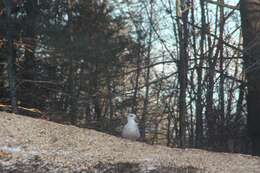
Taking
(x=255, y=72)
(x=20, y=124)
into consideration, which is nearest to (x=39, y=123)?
(x=20, y=124)

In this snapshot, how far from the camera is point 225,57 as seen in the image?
1322cm

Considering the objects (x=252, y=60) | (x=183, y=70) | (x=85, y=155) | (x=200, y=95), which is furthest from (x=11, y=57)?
(x=85, y=155)

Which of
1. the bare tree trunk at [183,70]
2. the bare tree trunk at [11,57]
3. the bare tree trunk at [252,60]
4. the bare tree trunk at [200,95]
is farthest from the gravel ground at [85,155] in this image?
the bare tree trunk at [200,95]

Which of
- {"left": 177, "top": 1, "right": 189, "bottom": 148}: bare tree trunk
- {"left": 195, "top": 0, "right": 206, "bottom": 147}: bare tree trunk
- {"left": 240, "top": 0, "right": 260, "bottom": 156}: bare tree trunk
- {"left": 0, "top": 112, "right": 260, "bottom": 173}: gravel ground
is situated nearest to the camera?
{"left": 0, "top": 112, "right": 260, "bottom": 173}: gravel ground

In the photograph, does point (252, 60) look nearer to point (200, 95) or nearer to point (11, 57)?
point (200, 95)

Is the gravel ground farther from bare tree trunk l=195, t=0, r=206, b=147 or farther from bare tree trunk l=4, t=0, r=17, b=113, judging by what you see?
bare tree trunk l=195, t=0, r=206, b=147

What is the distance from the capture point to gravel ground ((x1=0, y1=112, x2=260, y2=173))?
4738 mm

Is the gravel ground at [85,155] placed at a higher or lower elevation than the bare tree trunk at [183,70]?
lower

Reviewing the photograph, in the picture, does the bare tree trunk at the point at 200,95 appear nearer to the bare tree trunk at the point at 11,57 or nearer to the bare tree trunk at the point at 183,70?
the bare tree trunk at the point at 183,70

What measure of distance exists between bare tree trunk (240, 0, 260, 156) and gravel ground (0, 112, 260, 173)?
5.34 m

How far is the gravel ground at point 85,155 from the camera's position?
15.5 ft

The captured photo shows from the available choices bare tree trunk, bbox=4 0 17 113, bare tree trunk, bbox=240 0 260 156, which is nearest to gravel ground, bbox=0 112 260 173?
bare tree trunk, bbox=4 0 17 113

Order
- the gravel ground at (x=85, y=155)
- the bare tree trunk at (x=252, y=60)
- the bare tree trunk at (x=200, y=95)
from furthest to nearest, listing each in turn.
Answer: the bare tree trunk at (x=200, y=95) < the bare tree trunk at (x=252, y=60) < the gravel ground at (x=85, y=155)

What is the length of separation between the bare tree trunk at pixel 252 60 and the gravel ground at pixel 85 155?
210 inches
